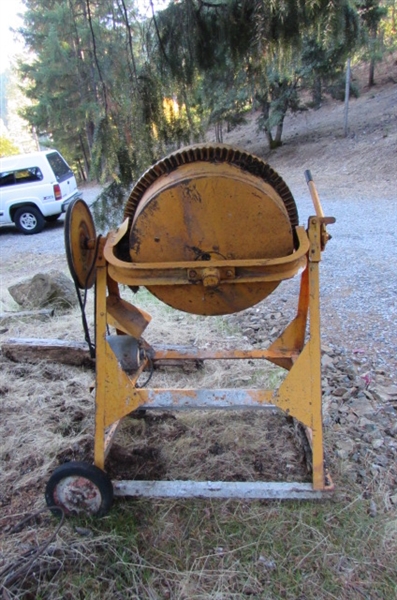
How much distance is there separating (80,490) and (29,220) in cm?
949

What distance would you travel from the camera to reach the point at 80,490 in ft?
6.89

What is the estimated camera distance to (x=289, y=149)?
52.6ft

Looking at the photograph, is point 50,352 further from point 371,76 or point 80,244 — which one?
point 371,76

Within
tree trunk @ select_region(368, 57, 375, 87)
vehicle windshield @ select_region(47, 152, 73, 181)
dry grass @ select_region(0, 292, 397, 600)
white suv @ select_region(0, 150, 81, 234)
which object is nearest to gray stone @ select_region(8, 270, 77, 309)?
dry grass @ select_region(0, 292, 397, 600)

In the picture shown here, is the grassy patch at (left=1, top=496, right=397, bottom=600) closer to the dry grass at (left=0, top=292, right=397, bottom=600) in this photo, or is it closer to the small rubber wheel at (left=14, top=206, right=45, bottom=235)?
the dry grass at (left=0, top=292, right=397, bottom=600)

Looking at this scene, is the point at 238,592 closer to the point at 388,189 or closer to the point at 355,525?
the point at 355,525

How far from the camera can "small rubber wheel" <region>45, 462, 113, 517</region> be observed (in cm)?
207

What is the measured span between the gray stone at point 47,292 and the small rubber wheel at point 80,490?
116 inches

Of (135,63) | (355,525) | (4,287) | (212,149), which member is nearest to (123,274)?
(212,149)

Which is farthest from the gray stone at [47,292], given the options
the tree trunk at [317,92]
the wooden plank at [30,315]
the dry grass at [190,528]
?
the tree trunk at [317,92]

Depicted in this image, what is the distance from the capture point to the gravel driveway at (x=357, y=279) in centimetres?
379

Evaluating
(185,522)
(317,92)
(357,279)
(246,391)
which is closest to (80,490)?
(185,522)

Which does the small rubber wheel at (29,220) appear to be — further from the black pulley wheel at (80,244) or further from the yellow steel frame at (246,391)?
the yellow steel frame at (246,391)

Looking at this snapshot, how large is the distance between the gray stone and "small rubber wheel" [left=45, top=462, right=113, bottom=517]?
116 inches
